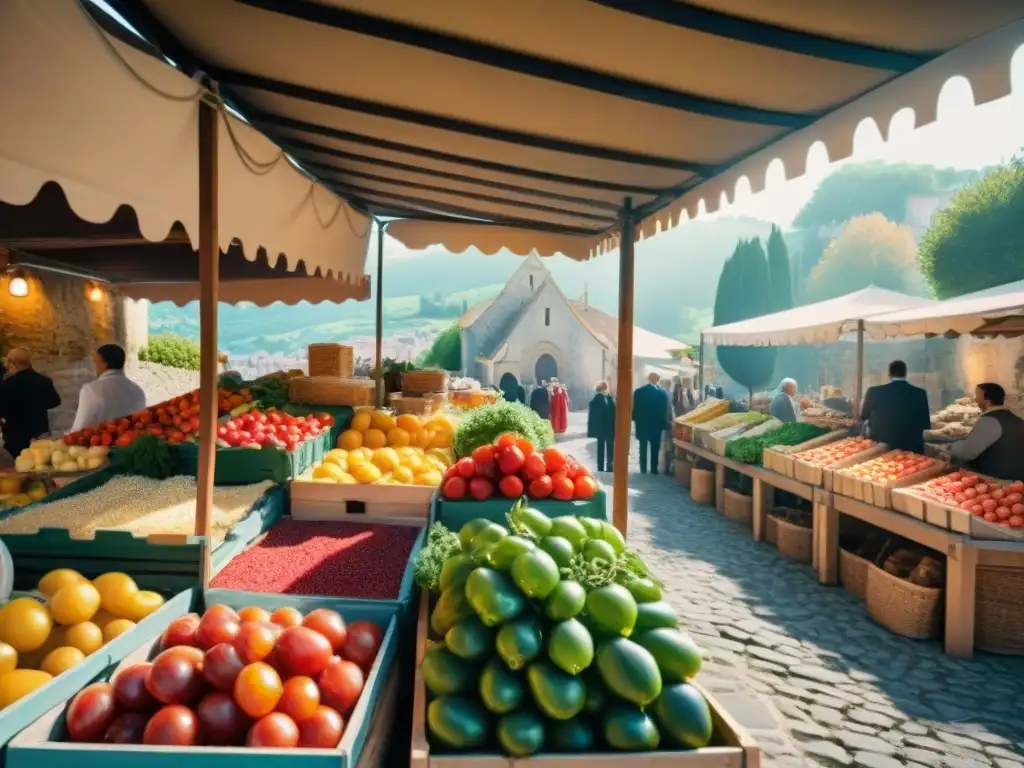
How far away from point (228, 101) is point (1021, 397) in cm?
2239

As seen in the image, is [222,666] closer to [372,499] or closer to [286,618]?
[286,618]

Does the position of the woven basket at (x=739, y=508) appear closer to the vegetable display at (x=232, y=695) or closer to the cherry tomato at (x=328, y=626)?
the cherry tomato at (x=328, y=626)

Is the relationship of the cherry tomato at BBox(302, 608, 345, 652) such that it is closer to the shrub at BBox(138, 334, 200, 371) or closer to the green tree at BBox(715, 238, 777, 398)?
A: the shrub at BBox(138, 334, 200, 371)

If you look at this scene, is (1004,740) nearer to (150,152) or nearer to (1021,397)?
(150,152)

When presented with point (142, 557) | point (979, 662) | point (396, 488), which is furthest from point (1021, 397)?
point (142, 557)

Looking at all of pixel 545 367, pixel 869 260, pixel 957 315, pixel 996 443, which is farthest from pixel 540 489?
pixel 869 260

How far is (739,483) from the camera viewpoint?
9164 millimetres

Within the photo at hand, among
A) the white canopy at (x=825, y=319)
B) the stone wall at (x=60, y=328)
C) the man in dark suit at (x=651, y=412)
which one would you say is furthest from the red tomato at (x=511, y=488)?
the stone wall at (x=60, y=328)

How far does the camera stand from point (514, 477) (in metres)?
3.41

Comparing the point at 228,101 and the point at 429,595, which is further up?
the point at 228,101

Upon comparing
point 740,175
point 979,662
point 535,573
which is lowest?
point 979,662

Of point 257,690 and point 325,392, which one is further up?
point 325,392

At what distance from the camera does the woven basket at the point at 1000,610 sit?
4586 millimetres

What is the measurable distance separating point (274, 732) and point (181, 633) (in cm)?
75
